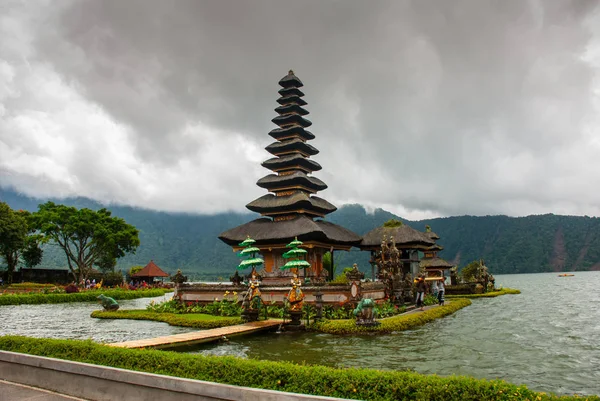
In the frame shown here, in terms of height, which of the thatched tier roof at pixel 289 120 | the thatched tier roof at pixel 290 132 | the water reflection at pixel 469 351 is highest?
the thatched tier roof at pixel 289 120

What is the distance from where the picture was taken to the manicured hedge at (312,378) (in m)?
6.61

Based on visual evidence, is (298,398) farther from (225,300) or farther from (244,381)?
(225,300)

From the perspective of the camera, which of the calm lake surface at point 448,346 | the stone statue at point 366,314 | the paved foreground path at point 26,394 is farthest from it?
the stone statue at point 366,314

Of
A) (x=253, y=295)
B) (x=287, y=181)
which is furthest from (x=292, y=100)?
(x=253, y=295)

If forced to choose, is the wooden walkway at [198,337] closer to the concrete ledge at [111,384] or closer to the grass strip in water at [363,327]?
the grass strip in water at [363,327]

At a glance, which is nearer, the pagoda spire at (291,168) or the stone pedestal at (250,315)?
the stone pedestal at (250,315)

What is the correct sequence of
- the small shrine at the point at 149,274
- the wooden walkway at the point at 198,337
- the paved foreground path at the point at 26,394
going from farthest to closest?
the small shrine at the point at 149,274 < the wooden walkway at the point at 198,337 < the paved foreground path at the point at 26,394

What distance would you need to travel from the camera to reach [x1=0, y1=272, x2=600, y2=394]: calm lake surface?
38.4ft

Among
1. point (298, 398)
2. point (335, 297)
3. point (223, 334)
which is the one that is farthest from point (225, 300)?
point (298, 398)

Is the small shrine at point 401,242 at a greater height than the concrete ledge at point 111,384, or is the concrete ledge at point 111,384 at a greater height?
the small shrine at point 401,242

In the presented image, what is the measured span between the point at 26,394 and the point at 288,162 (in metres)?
29.8

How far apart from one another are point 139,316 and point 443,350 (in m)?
17.3

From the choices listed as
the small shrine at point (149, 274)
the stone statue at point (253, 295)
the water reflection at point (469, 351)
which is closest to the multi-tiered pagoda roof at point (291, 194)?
the stone statue at point (253, 295)

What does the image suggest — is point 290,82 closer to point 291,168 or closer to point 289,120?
point 289,120
